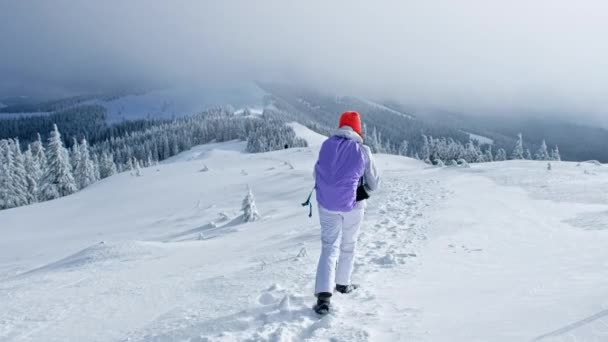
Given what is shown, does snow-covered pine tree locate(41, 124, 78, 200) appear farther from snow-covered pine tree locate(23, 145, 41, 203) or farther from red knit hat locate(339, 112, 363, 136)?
red knit hat locate(339, 112, 363, 136)

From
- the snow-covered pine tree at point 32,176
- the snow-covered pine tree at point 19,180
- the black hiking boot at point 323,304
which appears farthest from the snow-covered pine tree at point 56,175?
the black hiking boot at point 323,304

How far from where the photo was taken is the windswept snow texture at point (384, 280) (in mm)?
4059

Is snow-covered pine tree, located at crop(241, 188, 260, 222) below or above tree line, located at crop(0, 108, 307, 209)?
above

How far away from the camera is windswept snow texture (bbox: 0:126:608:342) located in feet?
13.3

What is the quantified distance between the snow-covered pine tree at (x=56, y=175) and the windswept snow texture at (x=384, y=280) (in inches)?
1818

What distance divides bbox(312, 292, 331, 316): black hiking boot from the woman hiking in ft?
0.24

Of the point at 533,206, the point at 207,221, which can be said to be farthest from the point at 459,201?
the point at 207,221

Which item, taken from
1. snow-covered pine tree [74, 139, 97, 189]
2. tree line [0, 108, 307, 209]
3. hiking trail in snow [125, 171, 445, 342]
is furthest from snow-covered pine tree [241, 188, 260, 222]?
snow-covered pine tree [74, 139, 97, 189]

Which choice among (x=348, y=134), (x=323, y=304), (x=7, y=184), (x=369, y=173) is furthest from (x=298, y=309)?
(x=7, y=184)

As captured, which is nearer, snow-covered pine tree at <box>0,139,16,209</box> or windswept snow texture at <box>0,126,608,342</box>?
windswept snow texture at <box>0,126,608,342</box>

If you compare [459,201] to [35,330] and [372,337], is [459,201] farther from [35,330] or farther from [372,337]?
[35,330]

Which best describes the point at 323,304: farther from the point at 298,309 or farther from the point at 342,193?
the point at 342,193

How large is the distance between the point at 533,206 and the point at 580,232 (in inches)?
121

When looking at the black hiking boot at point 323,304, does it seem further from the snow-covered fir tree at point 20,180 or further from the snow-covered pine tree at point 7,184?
the snow-covered fir tree at point 20,180
